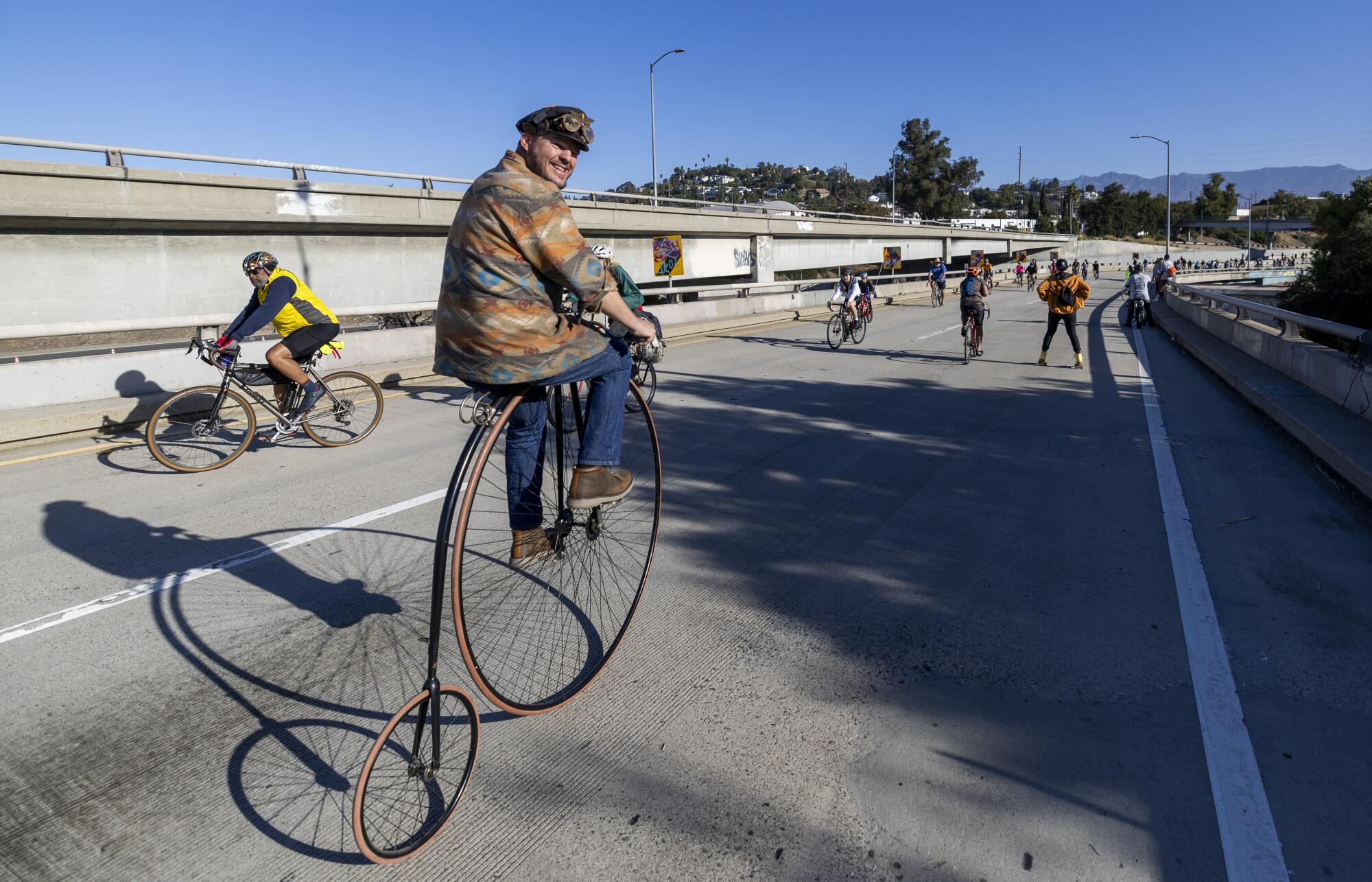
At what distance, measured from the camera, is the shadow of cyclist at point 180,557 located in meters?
4.62

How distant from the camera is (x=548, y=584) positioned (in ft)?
15.2

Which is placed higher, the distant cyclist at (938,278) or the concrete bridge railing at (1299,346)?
the distant cyclist at (938,278)

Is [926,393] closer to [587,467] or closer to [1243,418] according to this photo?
[1243,418]

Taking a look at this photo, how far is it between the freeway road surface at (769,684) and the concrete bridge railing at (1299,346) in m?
2.48

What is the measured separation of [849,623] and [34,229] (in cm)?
1733

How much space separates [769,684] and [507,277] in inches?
85.0

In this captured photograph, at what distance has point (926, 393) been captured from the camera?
12.4 meters

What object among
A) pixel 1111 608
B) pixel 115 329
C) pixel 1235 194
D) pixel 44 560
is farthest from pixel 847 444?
pixel 1235 194

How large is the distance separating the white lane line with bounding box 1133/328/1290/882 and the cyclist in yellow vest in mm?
7967

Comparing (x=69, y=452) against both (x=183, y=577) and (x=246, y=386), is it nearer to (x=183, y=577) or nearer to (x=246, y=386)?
(x=246, y=386)

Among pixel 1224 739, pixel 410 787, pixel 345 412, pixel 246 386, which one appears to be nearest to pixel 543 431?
pixel 410 787

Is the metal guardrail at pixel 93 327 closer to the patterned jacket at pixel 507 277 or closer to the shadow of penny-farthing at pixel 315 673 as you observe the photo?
the shadow of penny-farthing at pixel 315 673

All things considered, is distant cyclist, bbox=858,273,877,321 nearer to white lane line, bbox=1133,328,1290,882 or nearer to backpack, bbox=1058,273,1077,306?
backpack, bbox=1058,273,1077,306

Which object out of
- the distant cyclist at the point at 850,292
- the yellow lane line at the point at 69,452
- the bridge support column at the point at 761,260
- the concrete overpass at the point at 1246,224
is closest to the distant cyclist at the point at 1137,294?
the distant cyclist at the point at 850,292
